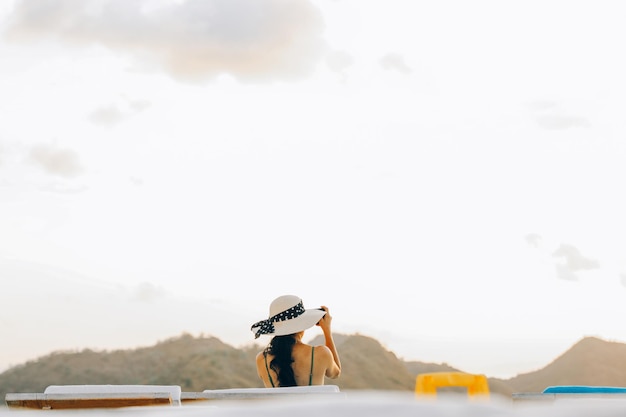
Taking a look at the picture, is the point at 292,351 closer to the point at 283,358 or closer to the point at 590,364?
the point at 283,358

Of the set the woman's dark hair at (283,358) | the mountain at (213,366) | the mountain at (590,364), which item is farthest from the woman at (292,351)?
the mountain at (590,364)

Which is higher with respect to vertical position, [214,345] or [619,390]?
[214,345]

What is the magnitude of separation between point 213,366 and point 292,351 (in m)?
22.3

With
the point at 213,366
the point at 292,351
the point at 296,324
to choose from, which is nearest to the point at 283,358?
the point at 292,351

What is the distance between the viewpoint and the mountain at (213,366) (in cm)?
2767

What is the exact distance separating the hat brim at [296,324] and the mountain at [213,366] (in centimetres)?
2106

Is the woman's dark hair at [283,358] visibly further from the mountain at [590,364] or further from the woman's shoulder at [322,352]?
the mountain at [590,364]

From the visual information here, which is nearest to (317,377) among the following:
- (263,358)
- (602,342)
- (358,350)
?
(263,358)

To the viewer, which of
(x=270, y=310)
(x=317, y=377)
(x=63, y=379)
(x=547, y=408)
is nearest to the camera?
(x=547, y=408)

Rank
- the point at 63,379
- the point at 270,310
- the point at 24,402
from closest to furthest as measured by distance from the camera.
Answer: the point at 24,402, the point at 270,310, the point at 63,379

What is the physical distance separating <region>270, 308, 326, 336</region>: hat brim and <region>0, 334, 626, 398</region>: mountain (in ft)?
69.1

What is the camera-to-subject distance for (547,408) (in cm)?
93

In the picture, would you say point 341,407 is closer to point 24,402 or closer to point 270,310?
point 24,402

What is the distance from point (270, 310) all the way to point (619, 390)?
10.4ft
